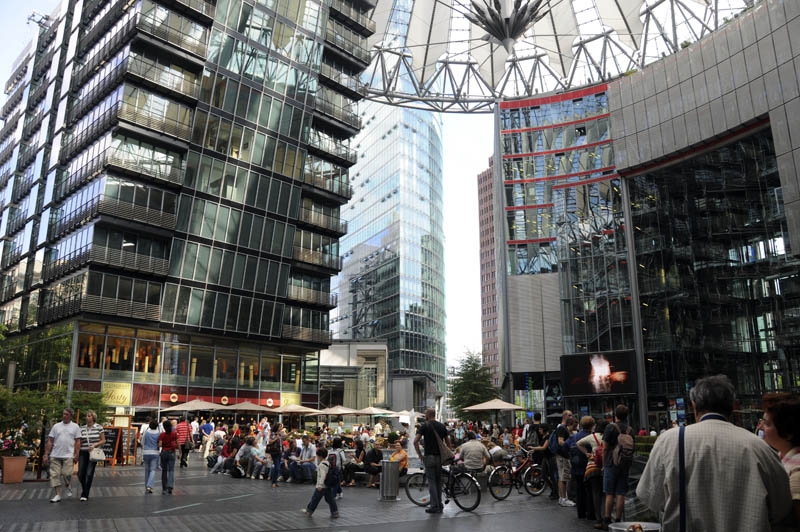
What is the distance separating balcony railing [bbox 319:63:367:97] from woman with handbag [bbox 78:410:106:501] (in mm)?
40255

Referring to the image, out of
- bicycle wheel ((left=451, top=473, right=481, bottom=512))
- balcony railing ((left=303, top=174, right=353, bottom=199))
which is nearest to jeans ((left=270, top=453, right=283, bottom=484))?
bicycle wheel ((left=451, top=473, right=481, bottom=512))

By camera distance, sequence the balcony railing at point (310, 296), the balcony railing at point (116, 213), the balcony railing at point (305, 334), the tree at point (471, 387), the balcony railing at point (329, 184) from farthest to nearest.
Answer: the tree at point (471, 387), the balcony railing at point (329, 184), the balcony railing at point (310, 296), the balcony railing at point (305, 334), the balcony railing at point (116, 213)

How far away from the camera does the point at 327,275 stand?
5319 cm

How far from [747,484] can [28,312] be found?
173 ft

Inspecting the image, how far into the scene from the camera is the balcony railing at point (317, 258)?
1991 inches

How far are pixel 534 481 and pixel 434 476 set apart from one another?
17.2 feet

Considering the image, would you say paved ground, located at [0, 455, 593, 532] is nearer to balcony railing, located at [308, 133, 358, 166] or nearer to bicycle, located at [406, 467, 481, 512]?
bicycle, located at [406, 467, 481, 512]

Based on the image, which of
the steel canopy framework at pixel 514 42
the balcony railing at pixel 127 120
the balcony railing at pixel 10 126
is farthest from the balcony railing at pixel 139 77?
the balcony railing at pixel 10 126

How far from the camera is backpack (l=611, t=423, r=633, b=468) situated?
1106 cm

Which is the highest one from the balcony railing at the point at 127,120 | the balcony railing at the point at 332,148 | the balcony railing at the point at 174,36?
the balcony railing at the point at 174,36

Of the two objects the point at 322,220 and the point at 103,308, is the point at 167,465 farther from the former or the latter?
the point at 322,220

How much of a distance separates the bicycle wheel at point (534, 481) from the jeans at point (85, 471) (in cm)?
1143

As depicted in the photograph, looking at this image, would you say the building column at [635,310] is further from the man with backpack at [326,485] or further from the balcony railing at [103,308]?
the man with backpack at [326,485]

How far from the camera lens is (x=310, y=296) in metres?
51.0
